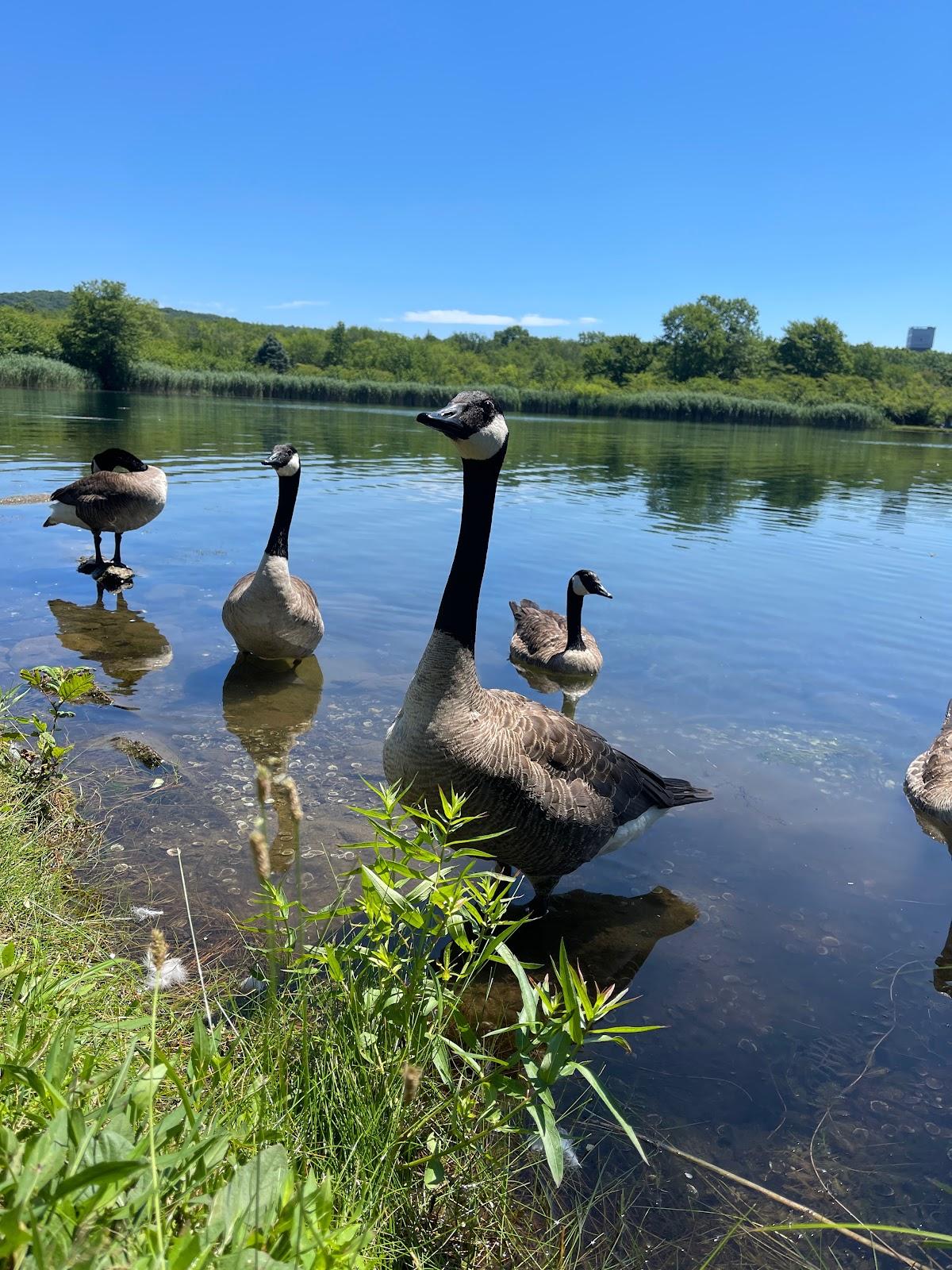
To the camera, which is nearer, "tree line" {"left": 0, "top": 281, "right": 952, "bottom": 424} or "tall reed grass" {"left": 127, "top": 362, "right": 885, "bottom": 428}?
"tall reed grass" {"left": 127, "top": 362, "right": 885, "bottom": 428}

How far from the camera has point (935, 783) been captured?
622cm

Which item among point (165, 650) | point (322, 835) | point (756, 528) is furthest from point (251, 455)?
point (322, 835)

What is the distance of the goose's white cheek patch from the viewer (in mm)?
4332

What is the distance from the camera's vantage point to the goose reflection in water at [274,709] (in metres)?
5.66

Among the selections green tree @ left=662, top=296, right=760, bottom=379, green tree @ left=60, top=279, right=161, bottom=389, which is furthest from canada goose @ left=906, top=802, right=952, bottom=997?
green tree @ left=662, top=296, right=760, bottom=379

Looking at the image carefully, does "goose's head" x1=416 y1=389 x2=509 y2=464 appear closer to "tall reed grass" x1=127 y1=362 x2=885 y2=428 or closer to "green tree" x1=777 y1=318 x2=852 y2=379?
"tall reed grass" x1=127 y1=362 x2=885 y2=428

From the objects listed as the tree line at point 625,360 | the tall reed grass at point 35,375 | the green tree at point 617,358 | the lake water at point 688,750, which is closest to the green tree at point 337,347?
the tree line at point 625,360

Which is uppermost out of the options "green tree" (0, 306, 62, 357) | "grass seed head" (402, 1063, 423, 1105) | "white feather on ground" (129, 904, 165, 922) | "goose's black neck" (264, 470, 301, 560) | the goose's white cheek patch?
"green tree" (0, 306, 62, 357)

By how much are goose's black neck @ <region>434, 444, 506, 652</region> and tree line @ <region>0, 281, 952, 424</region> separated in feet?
290

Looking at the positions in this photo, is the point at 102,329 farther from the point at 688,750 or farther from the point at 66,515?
the point at 688,750

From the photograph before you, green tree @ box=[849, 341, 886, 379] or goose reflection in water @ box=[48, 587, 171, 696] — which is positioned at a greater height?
green tree @ box=[849, 341, 886, 379]

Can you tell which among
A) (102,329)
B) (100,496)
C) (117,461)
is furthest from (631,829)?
(102,329)

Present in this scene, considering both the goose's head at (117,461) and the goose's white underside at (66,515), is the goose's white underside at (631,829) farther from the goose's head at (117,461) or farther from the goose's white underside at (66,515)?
the goose's head at (117,461)

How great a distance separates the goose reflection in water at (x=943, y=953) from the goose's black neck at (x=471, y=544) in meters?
3.19
